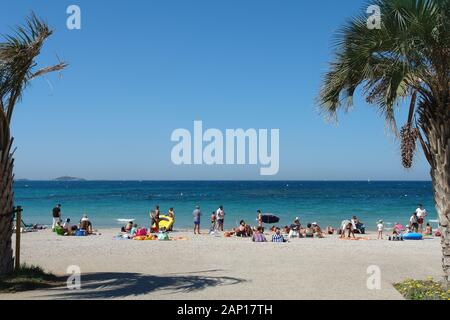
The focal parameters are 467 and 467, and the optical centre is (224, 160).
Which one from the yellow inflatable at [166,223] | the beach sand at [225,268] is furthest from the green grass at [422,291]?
the yellow inflatable at [166,223]

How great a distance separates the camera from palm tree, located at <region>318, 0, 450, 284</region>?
884 cm

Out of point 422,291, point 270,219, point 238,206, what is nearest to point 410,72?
point 422,291

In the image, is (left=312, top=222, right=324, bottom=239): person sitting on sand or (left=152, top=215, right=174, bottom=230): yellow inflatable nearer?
(left=312, top=222, right=324, bottom=239): person sitting on sand

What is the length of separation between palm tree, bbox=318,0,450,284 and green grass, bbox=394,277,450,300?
1.47 ft

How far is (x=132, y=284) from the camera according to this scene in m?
10.7

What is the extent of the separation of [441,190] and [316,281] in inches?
138

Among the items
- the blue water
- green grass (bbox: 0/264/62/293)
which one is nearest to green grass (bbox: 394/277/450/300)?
green grass (bbox: 0/264/62/293)

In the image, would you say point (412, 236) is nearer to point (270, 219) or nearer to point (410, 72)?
point (270, 219)

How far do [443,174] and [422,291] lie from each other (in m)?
2.40

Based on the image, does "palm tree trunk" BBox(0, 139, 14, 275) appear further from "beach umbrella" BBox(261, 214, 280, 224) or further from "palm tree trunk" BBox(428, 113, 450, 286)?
"beach umbrella" BBox(261, 214, 280, 224)

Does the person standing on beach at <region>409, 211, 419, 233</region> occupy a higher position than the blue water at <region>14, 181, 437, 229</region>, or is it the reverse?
the person standing on beach at <region>409, 211, 419, 233</region>

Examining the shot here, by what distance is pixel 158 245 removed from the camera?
761 inches
